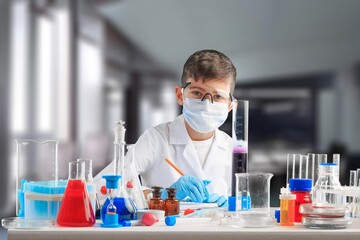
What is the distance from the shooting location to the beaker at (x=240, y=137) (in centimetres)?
180

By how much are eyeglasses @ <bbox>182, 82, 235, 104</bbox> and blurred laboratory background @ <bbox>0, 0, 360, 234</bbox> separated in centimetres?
198

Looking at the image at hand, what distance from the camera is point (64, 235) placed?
143 centimetres

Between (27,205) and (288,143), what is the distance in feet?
10.2

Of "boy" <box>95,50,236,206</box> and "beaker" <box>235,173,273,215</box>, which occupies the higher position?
"boy" <box>95,50,236,206</box>

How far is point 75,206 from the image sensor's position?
4.89 ft

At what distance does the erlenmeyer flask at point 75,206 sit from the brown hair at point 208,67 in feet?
2.52

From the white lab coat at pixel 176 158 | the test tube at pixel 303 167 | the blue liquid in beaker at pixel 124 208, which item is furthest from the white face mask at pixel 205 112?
the blue liquid in beaker at pixel 124 208

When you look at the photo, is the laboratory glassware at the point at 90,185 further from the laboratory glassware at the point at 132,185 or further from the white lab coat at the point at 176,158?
the white lab coat at the point at 176,158

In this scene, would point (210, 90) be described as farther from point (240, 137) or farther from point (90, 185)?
point (90, 185)

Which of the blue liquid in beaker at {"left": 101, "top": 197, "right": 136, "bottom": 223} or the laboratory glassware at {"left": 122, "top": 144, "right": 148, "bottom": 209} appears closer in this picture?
the blue liquid in beaker at {"left": 101, "top": 197, "right": 136, "bottom": 223}

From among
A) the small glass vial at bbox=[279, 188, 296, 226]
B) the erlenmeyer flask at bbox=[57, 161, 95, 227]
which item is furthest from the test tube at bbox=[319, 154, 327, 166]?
the erlenmeyer flask at bbox=[57, 161, 95, 227]

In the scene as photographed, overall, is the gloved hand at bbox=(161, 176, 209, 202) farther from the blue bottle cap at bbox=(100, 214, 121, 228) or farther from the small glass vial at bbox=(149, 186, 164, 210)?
the blue bottle cap at bbox=(100, 214, 121, 228)

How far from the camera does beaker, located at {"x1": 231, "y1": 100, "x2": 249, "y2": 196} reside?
1.80 metres

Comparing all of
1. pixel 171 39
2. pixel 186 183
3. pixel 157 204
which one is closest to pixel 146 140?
pixel 186 183
